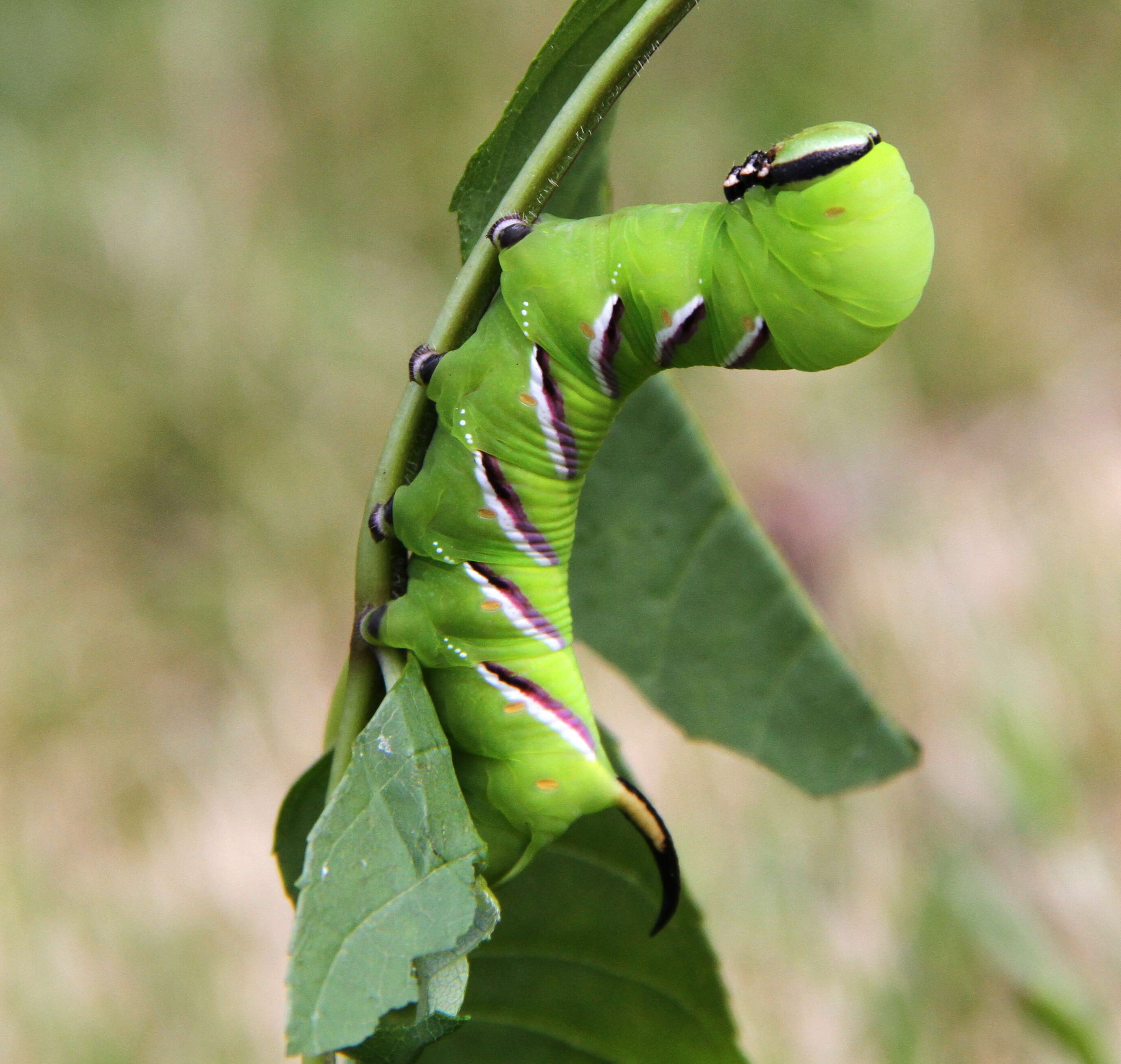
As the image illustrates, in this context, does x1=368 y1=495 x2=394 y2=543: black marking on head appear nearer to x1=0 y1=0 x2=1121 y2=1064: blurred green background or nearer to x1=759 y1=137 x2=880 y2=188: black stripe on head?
x1=759 y1=137 x2=880 y2=188: black stripe on head

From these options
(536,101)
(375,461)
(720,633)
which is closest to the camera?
(536,101)

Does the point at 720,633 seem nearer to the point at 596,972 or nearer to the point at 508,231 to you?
the point at 596,972

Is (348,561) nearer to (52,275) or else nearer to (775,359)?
(52,275)

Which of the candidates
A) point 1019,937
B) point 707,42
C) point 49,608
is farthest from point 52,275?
point 1019,937

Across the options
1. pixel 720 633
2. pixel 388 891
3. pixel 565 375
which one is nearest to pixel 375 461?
pixel 720 633

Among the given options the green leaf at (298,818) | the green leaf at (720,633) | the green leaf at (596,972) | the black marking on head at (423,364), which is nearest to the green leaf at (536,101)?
the black marking on head at (423,364)

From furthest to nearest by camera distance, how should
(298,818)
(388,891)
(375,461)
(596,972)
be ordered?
(375,461), (596,972), (298,818), (388,891)

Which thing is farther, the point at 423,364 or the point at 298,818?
the point at 298,818
